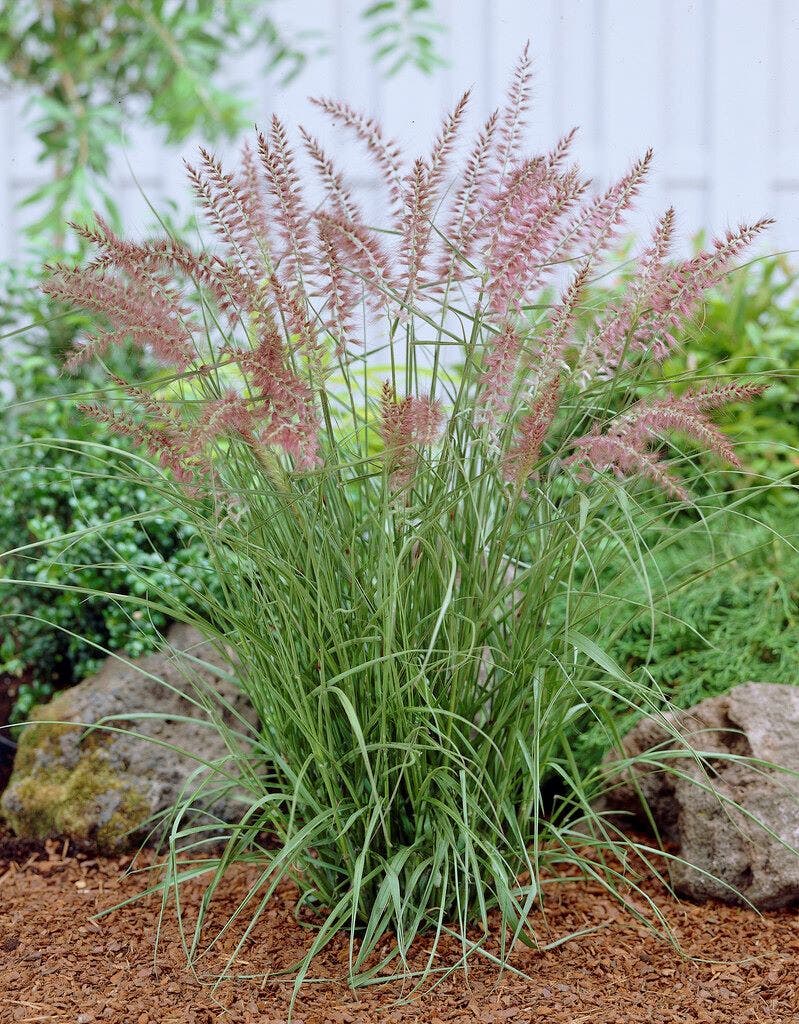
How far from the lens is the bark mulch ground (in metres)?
1.53

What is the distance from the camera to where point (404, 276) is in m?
1.43

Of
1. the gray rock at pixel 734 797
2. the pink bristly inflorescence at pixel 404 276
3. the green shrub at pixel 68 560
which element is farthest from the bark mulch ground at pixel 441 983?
the green shrub at pixel 68 560

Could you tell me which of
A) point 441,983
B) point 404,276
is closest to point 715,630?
point 441,983

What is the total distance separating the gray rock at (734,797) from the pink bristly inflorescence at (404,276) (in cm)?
76

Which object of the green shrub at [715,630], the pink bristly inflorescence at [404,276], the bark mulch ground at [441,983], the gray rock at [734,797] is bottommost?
the bark mulch ground at [441,983]

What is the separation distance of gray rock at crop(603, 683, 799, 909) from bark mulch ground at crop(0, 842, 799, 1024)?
0.06 m

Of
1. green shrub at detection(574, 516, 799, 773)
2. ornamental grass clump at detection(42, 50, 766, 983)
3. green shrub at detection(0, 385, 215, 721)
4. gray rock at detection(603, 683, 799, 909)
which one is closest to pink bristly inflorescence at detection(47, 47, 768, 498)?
ornamental grass clump at detection(42, 50, 766, 983)

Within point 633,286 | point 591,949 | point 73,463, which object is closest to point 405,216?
point 633,286

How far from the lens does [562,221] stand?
1.45 meters

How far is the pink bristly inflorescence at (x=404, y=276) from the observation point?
4.46 feet

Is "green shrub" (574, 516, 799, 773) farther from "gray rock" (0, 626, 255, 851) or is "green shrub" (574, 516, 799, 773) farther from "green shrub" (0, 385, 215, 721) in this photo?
"green shrub" (0, 385, 215, 721)

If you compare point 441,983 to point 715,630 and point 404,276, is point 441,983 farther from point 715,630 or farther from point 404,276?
point 715,630

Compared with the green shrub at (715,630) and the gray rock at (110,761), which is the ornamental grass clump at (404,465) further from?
the green shrub at (715,630)

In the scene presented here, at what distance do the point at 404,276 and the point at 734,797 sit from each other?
1.22 metres
